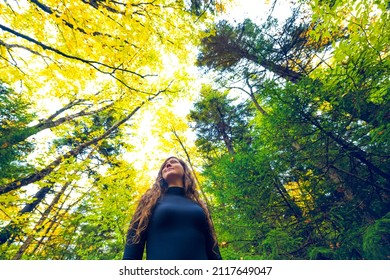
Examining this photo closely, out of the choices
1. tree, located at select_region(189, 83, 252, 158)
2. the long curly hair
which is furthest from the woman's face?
tree, located at select_region(189, 83, 252, 158)

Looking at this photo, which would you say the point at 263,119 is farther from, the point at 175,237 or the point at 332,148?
the point at 175,237

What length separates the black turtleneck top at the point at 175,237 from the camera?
1462 millimetres

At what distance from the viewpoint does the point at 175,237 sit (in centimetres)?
148

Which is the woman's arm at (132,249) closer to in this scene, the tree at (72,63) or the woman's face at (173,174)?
the woman's face at (173,174)

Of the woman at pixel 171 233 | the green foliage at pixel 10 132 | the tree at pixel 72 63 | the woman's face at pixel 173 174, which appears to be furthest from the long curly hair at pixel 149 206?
the green foliage at pixel 10 132

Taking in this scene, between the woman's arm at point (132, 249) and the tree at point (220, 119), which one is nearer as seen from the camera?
the woman's arm at point (132, 249)

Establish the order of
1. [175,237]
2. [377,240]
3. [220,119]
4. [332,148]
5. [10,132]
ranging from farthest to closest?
[220,119]
[10,132]
[332,148]
[377,240]
[175,237]

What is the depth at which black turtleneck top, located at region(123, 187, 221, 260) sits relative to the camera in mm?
1462

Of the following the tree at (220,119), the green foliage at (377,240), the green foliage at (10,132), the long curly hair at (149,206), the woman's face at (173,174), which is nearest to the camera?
the long curly hair at (149,206)

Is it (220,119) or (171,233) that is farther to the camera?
(220,119)

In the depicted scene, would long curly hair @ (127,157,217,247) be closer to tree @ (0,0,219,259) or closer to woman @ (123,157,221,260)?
woman @ (123,157,221,260)

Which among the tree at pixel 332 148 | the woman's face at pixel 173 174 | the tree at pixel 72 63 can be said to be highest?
the tree at pixel 72 63

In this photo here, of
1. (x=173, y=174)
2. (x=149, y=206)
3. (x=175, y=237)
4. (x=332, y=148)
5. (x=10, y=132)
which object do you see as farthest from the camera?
(x=10, y=132)

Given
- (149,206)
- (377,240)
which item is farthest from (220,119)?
(149,206)
